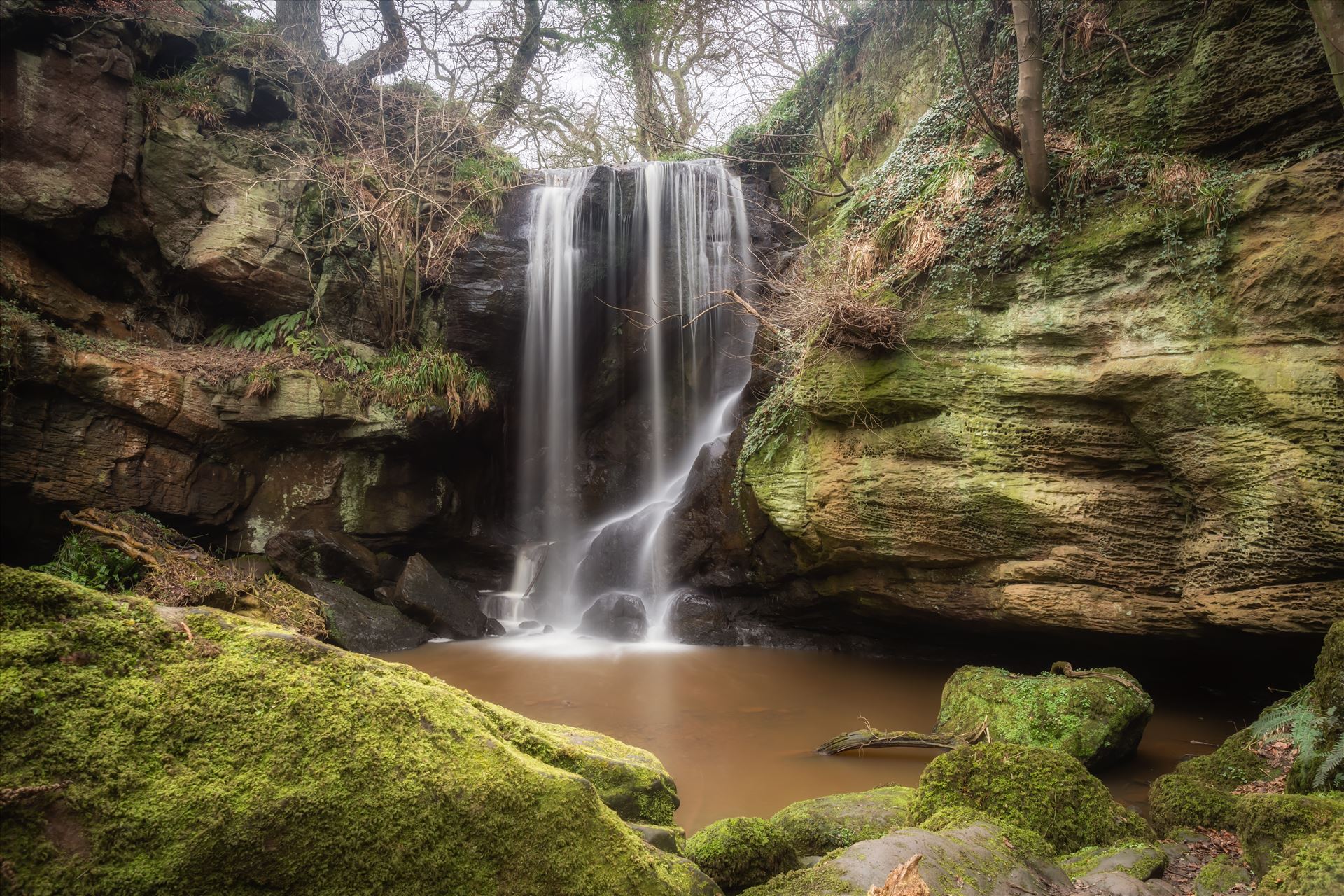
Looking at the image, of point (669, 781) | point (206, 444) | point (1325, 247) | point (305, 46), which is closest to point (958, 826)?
point (669, 781)

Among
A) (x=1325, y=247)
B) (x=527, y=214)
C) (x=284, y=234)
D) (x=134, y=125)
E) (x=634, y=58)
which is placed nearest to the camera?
(x=1325, y=247)

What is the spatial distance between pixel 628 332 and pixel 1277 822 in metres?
11.1

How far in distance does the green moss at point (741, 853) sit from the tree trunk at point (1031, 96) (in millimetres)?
5734

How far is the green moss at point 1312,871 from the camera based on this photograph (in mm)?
1985

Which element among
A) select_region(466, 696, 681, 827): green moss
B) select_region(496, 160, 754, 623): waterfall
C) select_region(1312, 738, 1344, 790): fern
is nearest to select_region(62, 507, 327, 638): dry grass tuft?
→ select_region(496, 160, 754, 623): waterfall

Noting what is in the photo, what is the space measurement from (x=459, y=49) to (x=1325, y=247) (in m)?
15.4

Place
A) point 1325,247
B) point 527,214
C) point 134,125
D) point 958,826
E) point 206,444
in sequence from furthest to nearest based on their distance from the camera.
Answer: point 527,214
point 134,125
point 206,444
point 1325,247
point 958,826

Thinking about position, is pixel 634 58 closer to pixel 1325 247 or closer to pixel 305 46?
pixel 305 46

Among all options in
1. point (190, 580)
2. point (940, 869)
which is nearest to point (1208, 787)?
point (940, 869)

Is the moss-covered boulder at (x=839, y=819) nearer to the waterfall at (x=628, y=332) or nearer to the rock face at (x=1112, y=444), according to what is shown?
the rock face at (x=1112, y=444)

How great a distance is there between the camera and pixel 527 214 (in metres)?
12.2

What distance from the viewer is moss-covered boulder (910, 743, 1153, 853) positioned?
125 inches

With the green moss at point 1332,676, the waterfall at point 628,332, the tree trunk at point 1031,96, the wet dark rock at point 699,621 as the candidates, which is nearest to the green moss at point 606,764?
the green moss at point 1332,676

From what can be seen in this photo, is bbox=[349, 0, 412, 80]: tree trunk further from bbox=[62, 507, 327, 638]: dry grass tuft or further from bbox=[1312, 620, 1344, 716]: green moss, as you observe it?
bbox=[1312, 620, 1344, 716]: green moss
